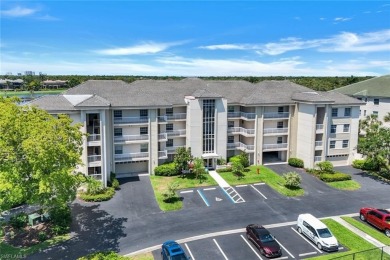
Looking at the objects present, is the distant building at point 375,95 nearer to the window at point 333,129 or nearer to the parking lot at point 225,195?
the window at point 333,129

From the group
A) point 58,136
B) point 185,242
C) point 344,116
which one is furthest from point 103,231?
point 344,116

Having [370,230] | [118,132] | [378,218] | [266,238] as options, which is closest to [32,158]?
[266,238]

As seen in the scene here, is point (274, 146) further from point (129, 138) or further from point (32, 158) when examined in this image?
point (32, 158)

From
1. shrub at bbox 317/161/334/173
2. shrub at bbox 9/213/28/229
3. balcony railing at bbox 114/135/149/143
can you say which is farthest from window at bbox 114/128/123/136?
shrub at bbox 317/161/334/173

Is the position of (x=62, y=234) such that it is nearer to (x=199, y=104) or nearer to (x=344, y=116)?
(x=199, y=104)

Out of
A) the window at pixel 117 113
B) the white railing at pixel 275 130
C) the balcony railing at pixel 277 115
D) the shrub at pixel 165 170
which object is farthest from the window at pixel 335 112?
the window at pixel 117 113

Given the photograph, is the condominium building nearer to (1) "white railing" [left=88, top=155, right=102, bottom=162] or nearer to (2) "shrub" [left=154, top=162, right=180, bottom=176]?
(1) "white railing" [left=88, top=155, right=102, bottom=162]

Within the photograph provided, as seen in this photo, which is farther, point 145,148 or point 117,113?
point 145,148
